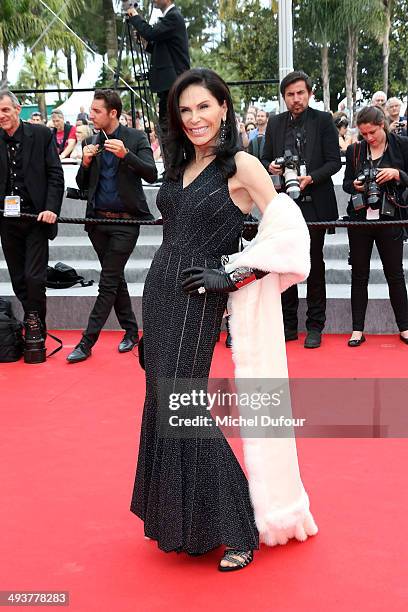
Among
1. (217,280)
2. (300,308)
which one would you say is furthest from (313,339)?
(217,280)

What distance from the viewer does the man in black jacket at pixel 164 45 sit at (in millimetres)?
7328

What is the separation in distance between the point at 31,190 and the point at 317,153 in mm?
2049

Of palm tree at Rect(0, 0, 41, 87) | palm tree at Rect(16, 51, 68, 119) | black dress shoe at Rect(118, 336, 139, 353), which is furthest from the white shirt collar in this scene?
palm tree at Rect(16, 51, 68, 119)

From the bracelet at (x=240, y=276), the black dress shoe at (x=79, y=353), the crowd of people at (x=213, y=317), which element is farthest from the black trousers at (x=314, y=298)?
the bracelet at (x=240, y=276)

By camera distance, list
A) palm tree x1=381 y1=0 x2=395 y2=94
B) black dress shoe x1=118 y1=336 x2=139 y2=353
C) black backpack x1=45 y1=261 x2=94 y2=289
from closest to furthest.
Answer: black dress shoe x1=118 y1=336 x2=139 y2=353
black backpack x1=45 y1=261 x2=94 y2=289
palm tree x1=381 y1=0 x2=395 y2=94

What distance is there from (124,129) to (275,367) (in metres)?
3.60

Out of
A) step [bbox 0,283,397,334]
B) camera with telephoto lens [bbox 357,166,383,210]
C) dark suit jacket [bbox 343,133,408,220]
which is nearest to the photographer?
camera with telephoto lens [bbox 357,166,383,210]

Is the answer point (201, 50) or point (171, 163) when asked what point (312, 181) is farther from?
point (201, 50)

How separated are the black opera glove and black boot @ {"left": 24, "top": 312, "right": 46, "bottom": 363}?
3.52m

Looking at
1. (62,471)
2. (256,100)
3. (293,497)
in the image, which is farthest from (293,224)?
(256,100)

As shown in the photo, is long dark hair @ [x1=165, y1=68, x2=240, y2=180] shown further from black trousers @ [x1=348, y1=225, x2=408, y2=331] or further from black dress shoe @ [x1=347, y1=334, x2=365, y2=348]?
black dress shoe @ [x1=347, y1=334, x2=365, y2=348]

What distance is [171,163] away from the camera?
121 inches

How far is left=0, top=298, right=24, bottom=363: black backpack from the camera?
20.7ft

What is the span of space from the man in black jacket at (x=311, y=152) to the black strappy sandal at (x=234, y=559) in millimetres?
3444
